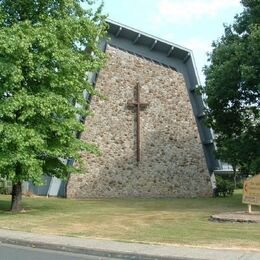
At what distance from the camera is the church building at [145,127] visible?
113 ft

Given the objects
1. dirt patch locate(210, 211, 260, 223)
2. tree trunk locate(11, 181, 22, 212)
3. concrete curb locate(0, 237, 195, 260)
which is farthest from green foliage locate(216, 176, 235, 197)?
concrete curb locate(0, 237, 195, 260)

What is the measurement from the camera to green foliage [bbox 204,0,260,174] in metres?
24.7

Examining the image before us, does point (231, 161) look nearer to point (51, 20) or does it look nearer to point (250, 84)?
point (250, 84)

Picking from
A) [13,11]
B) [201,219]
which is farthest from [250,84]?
[13,11]

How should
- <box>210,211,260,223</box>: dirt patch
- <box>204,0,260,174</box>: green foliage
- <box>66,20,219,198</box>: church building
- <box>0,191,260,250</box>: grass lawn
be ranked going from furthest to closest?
<box>66,20,219,198</box>: church building → <box>204,0,260,174</box>: green foliage → <box>210,211,260,223</box>: dirt patch → <box>0,191,260,250</box>: grass lawn

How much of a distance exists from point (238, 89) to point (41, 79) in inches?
408

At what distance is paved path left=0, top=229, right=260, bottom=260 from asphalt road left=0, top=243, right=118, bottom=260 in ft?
0.94

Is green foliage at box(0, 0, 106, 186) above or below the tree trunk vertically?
above

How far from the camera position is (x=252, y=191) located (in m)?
19.5

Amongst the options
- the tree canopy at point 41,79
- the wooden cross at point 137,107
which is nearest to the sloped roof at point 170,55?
the wooden cross at point 137,107

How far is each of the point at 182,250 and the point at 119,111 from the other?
23970mm

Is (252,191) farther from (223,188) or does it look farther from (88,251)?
(223,188)

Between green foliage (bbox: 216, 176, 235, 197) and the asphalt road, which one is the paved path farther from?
green foliage (bbox: 216, 176, 235, 197)

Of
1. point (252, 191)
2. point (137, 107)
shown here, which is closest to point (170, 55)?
point (137, 107)
